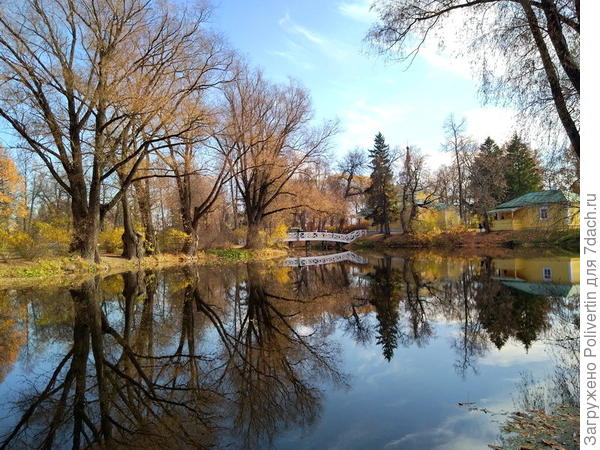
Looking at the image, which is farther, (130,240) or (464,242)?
(464,242)

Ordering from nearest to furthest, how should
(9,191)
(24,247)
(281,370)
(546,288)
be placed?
(281,370) < (546,288) < (24,247) < (9,191)

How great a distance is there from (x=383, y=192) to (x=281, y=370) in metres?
43.1

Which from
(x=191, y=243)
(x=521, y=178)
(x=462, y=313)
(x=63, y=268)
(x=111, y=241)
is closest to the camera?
(x=462, y=313)

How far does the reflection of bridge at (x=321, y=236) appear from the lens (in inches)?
1781

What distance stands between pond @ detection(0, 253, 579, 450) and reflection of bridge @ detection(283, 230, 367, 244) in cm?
3316

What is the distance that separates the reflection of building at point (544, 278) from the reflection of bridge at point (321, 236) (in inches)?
1078

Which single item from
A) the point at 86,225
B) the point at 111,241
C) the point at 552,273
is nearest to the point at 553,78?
the point at 552,273

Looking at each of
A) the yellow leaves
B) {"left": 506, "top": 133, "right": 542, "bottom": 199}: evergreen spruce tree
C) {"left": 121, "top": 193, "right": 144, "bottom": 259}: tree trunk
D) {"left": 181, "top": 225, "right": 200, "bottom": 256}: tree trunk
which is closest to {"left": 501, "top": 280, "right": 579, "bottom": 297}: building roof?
{"left": 121, "top": 193, "right": 144, "bottom": 259}: tree trunk

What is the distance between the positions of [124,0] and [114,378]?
1790 centimetres

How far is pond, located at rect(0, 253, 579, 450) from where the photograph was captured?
3.82 metres

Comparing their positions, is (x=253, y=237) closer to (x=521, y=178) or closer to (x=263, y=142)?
(x=263, y=142)

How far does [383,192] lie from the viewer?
46844 millimetres

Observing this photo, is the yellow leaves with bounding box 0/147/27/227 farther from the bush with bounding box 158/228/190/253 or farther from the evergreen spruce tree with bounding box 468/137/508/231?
the evergreen spruce tree with bounding box 468/137/508/231
